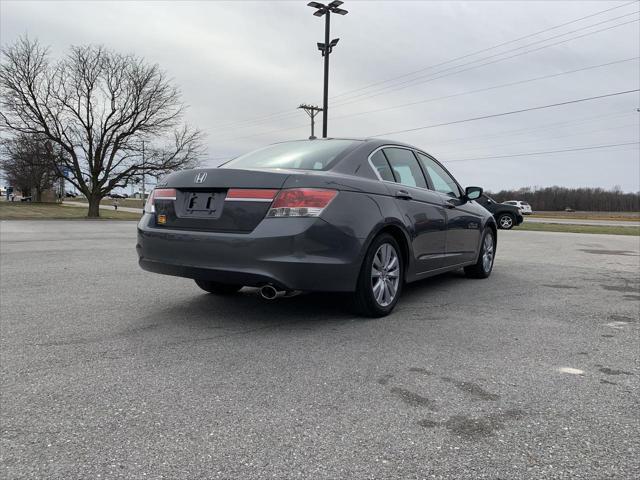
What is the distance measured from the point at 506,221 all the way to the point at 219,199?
823 inches

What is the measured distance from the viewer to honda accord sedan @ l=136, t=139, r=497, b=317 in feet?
12.0

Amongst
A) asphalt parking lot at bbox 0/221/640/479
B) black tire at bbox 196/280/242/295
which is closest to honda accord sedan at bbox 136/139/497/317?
asphalt parking lot at bbox 0/221/640/479

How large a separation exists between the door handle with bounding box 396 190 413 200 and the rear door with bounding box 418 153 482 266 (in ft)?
2.95

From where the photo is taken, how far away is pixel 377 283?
4297 mm

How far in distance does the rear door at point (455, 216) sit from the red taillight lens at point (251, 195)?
7.78ft

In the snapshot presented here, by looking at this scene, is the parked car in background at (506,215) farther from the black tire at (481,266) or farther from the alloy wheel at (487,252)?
the black tire at (481,266)

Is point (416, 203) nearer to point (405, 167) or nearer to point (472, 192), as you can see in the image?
point (405, 167)

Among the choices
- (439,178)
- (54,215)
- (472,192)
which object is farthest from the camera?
(54,215)

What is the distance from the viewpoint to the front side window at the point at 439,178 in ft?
18.4

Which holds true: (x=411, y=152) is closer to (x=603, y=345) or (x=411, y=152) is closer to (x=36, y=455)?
A: (x=603, y=345)

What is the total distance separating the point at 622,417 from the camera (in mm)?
2432

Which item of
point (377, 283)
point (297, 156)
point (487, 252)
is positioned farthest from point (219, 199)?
point (487, 252)

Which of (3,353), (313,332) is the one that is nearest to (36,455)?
(3,353)

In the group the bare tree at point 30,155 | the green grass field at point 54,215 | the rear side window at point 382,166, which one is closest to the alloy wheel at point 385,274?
the rear side window at point 382,166
